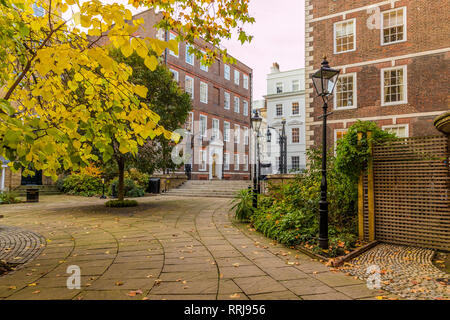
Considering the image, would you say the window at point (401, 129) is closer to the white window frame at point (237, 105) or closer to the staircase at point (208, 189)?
the staircase at point (208, 189)

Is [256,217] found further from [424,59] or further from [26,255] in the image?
[424,59]

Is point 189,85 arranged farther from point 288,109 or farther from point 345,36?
point 288,109

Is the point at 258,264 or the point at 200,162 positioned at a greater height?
the point at 200,162

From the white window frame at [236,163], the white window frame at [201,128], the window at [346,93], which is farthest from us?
the white window frame at [236,163]

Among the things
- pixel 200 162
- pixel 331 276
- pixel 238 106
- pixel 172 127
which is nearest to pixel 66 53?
pixel 331 276

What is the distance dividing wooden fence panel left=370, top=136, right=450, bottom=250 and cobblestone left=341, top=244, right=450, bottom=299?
0.32m

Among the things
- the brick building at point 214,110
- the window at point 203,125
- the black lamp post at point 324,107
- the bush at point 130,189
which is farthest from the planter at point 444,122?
the window at point 203,125

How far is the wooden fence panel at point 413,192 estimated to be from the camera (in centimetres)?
526

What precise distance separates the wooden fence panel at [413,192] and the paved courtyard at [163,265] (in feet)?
7.31

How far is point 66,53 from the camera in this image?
2467 mm

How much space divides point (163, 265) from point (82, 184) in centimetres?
1641

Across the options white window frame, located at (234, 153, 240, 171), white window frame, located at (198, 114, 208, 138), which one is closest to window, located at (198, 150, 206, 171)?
white window frame, located at (198, 114, 208, 138)

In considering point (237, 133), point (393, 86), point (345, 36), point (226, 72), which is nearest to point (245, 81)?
point (226, 72)
